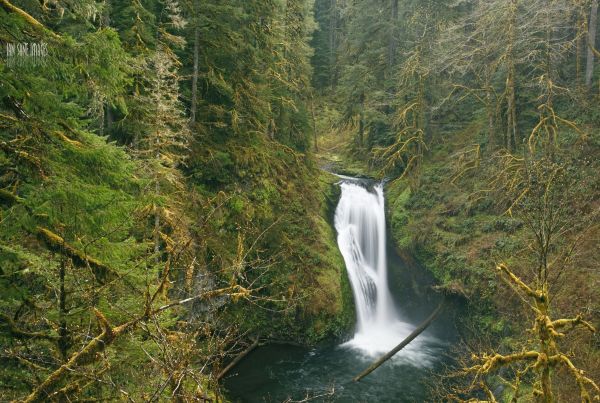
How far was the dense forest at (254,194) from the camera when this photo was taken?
4.56 metres

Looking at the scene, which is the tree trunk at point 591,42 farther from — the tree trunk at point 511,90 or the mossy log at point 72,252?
the mossy log at point 72,252

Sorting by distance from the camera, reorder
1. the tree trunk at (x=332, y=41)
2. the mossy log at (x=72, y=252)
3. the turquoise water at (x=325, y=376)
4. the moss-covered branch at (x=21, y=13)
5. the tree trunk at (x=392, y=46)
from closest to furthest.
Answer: the moss-covered branch at (x=21, y=13) → the mossy log at (x=72, y=252) → the turquoise water at (x=325, y=376) → the tree trunk at (x=392, y=46) → the tree trunk at (x=332, y=41)

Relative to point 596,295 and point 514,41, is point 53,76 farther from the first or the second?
point 514,41

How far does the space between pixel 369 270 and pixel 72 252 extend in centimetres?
1681

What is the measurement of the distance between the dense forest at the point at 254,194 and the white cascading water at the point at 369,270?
798mm

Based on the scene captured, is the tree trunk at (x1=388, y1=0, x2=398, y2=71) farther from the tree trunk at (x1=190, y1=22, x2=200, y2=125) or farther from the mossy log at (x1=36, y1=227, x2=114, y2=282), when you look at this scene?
the mossy log at (x1=36, y1=227, x2=114, y2=282)

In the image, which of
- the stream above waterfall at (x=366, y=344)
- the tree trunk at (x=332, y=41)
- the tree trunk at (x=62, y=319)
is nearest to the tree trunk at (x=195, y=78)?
the stream above waterfall at (x=366, y=344)

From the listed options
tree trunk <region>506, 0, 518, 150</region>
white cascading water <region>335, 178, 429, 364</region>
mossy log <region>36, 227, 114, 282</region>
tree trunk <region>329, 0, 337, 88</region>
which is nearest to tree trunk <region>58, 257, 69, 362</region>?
mossy log <region>36, 227, 114, 282</region>

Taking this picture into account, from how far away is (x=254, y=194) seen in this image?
16.3 m

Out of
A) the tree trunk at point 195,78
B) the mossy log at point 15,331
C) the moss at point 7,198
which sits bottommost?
the mossy log at point 15,331

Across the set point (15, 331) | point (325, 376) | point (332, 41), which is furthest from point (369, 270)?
point (332, 41)

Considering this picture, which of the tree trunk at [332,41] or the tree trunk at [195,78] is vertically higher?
the tree trunk at [332,41]

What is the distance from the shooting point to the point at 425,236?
62.7 ft

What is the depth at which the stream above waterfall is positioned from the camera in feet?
43.8
